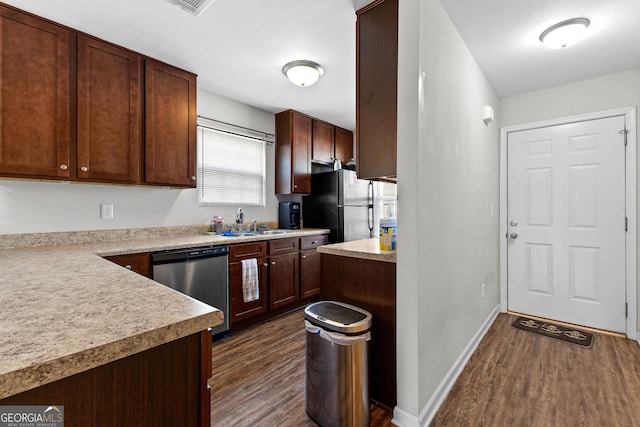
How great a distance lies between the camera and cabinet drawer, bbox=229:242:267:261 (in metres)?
2.77

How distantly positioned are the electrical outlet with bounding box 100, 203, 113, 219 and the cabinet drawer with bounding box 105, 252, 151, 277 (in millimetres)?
685

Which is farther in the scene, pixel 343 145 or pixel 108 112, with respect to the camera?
pixel 343 145

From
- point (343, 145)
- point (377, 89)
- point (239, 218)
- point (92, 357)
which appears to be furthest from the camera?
point (343, 145)

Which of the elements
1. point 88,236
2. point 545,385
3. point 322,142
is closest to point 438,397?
point 545,385

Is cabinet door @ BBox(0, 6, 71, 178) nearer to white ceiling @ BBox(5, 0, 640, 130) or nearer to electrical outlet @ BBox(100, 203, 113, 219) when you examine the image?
white ceiling @ BBox(5, 0, 640, 130)

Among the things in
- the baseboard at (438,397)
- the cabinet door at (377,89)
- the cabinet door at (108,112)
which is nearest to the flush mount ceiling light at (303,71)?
the cabinet door at (377,89)

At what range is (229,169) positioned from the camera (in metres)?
3.49

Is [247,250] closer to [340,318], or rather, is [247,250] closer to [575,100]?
[340,318]

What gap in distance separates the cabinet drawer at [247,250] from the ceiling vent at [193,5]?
1822 millimetres

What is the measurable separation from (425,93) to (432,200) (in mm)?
594

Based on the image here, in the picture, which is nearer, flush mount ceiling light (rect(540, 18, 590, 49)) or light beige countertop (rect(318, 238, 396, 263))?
light beige countertop (rect(318, 238, 396, 263))

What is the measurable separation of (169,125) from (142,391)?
97.4 inches

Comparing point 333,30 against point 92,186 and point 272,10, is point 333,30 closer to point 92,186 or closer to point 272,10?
point 272,10

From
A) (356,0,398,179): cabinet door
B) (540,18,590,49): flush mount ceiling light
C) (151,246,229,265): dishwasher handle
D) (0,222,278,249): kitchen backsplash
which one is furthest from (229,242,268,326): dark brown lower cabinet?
(540,18,590,49): flush mount ceiling light
